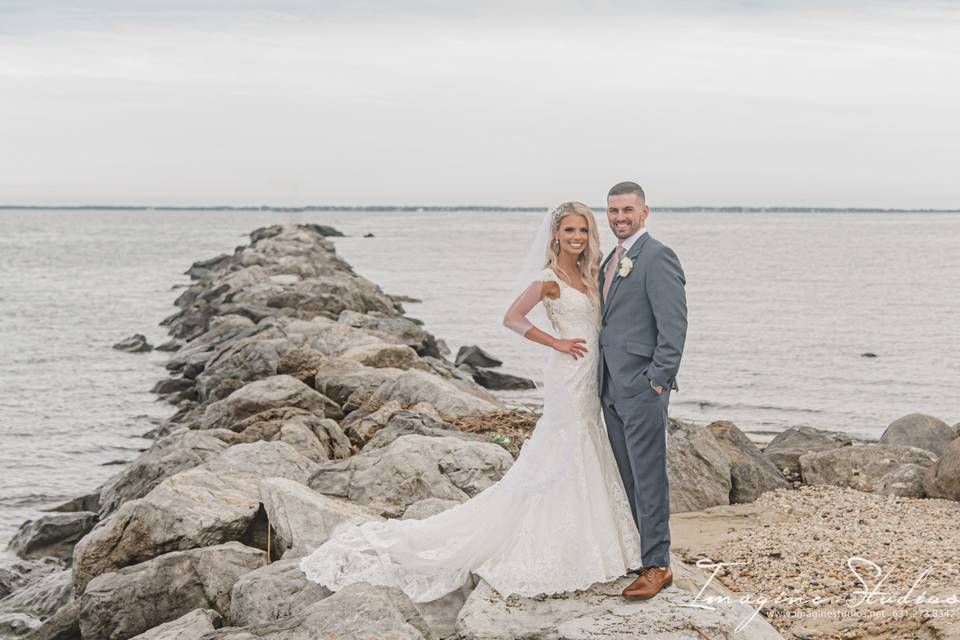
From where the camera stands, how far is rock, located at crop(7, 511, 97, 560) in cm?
920

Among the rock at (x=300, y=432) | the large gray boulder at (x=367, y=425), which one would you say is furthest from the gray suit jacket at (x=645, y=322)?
the large gray boulder at (x=367, y=425)

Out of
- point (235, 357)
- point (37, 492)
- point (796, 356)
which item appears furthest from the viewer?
point (796, 356)

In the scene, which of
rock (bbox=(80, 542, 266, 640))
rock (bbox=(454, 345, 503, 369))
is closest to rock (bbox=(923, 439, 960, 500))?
rock (bbox=(80, 542, 266, 640))

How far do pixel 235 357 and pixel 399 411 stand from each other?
4893 millimetres

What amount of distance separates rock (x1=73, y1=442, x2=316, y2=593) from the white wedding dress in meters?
1.47

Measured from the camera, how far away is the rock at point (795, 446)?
10.3 metres

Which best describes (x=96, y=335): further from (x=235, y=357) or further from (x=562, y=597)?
(x=562, y=597)

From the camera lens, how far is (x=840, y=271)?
49469mm

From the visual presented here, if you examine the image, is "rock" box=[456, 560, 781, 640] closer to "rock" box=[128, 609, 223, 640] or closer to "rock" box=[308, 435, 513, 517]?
"rock" box=[128, 609, 223, 640]

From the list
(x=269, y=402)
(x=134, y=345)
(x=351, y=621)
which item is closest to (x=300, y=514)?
(x=351, y=621)

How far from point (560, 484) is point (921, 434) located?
7.15m

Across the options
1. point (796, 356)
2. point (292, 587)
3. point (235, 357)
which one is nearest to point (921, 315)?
point (796, 356)

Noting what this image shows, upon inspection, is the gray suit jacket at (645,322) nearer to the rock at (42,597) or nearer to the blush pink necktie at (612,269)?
the blush pink necktie at (612,269)

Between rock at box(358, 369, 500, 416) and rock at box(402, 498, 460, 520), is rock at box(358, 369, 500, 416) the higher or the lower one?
the lower one
